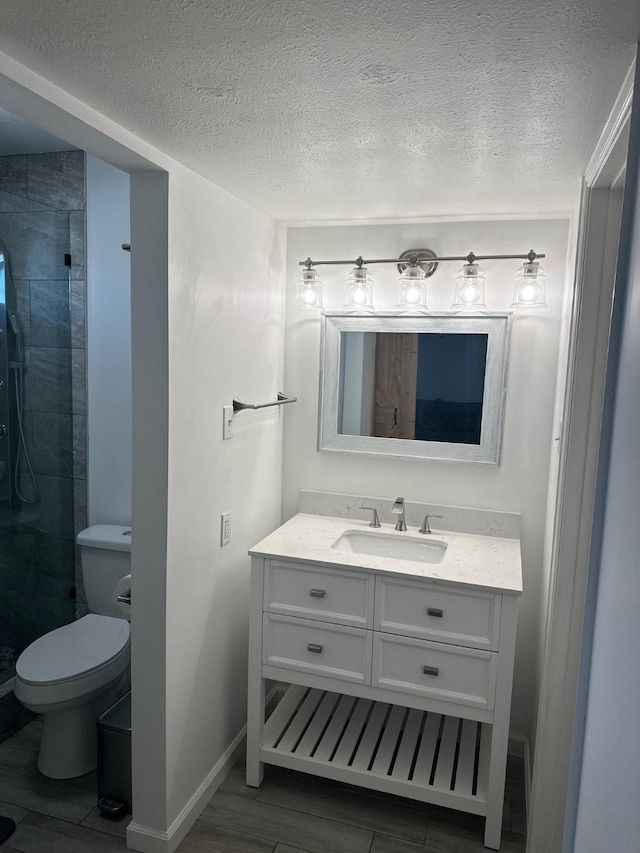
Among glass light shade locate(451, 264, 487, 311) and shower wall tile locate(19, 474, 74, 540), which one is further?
shower wall tile locate(19, 474, 74, 540)

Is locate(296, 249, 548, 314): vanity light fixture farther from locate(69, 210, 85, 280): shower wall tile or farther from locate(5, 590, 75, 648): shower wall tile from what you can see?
locate(5, 590, 75, 648): shower wall tile

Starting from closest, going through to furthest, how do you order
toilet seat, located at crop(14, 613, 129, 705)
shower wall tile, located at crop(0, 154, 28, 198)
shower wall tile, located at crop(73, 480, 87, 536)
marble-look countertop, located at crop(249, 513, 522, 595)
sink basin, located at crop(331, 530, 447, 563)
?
marble-look countertop, located at crop(249, 513, 522, 595) → toilet seat, located at crop(14, 613, 129, 705) → sink basin, located at crop(331, 530, 447, 563) → shower wall tile, located at crop(0, 154, 28, 198) → shower wall tile, located at crop(73, 480, 87, 536)

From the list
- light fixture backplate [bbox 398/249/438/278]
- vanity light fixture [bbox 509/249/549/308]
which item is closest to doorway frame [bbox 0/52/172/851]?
light fixture backplate [bbox 398/249/438/278]

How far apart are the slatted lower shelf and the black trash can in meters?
0.49

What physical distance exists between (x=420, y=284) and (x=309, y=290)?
0.46 m

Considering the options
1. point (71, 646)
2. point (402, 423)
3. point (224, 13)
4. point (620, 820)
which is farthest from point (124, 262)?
point (620, 820)

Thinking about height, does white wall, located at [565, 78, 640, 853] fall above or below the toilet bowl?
above

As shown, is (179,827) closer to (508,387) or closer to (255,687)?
(255,687)

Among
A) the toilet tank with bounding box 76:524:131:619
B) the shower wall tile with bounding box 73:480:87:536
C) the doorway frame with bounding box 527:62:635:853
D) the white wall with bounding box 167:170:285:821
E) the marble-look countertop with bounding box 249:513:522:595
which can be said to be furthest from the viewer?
the shower wall tile with bounding box 73:480:87:536

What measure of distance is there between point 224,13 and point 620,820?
4.58 feet

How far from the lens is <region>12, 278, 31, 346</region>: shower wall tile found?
281cm

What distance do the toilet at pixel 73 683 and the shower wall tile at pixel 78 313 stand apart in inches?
39.0

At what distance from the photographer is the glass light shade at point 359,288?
251 cm

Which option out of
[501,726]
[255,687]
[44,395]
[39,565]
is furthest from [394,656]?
[44,395]
